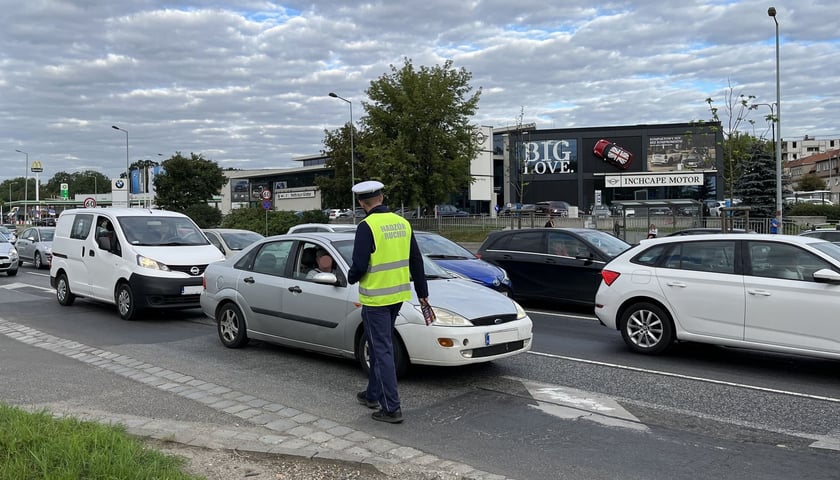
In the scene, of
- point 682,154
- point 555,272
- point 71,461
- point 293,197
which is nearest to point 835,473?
point 71,461

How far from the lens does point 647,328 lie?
8.48 m

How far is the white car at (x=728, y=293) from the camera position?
7.21m

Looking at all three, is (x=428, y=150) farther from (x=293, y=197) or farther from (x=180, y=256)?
(x=293, y=197)

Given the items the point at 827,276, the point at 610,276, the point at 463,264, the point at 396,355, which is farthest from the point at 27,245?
the point at 827,276

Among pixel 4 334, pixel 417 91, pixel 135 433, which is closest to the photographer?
pixel 135 433

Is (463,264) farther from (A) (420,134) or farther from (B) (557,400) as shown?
(A) (420,134)

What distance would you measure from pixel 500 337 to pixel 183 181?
181ft

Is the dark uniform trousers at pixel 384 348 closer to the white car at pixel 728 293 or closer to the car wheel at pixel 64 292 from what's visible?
the white car at pixel 728 293

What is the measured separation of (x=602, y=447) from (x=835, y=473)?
4.91ft

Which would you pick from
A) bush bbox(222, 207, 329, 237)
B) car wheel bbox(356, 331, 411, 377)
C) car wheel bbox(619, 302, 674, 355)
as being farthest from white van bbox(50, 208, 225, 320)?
bush bbox(222, 207, 329, 237)

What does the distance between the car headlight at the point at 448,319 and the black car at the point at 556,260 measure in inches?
242

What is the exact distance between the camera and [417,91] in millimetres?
37500

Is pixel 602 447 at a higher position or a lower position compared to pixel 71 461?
lower

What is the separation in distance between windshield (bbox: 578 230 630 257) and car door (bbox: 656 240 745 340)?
4055mm
